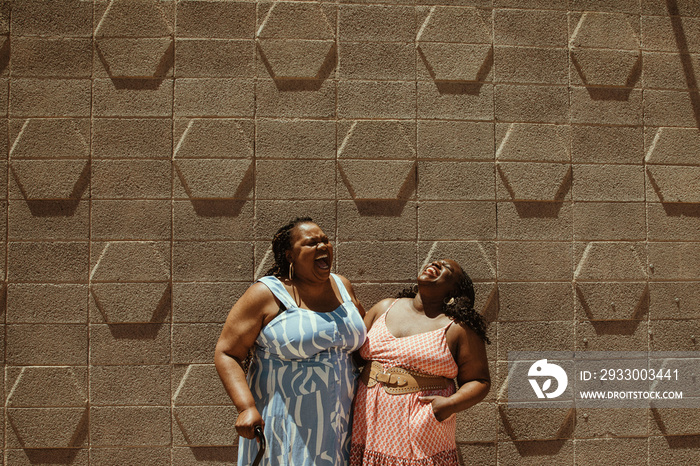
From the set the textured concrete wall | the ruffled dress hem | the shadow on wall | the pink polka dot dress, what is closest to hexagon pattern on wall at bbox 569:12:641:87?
the textured concrete wall

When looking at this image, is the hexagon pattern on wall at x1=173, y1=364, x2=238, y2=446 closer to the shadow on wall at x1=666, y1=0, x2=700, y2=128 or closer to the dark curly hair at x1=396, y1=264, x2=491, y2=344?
the dark curly hair at x1=396, y1=264, x2=491, y2=344

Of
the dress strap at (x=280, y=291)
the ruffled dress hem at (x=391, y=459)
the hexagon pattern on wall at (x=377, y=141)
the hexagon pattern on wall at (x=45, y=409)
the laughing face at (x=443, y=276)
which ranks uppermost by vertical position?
the hexagon pattern on wall at (x=377, y=141)

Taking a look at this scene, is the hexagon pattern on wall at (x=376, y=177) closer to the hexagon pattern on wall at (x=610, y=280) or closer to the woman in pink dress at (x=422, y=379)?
the woman in pink dress at (x=422, y=379)

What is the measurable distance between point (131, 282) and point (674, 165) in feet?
13.7

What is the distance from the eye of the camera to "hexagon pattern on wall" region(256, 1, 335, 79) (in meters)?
3.79

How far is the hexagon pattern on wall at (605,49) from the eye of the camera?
155 inches

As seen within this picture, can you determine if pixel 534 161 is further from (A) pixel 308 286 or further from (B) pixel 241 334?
(B) pixel 241 334

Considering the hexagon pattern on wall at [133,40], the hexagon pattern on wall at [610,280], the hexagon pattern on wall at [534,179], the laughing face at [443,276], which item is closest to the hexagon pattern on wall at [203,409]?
the laughing face at [443,276]

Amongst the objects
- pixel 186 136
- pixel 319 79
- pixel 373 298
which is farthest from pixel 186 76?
pixel 373 298

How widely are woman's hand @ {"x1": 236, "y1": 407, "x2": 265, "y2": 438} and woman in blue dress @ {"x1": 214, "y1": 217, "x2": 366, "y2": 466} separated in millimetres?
32

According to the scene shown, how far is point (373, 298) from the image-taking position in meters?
3.72

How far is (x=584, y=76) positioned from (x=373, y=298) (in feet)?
7.71

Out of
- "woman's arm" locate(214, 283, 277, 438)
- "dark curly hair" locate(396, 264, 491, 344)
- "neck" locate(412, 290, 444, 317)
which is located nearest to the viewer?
"woman's arm" locate(214, 283, 277, 438)

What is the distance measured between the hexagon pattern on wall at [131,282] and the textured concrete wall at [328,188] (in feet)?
0.05
